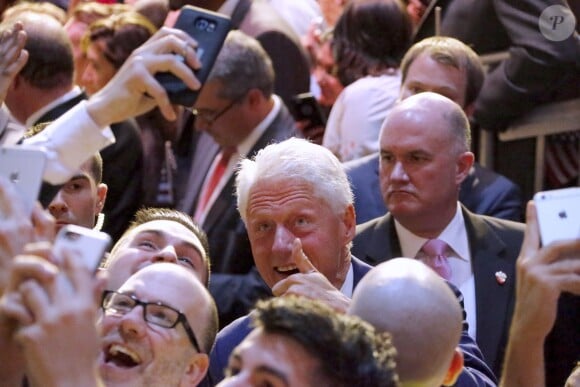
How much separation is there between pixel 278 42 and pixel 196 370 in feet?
11.1

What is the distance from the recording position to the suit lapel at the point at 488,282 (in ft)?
17.7

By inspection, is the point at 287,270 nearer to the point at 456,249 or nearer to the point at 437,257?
the point at 437,257

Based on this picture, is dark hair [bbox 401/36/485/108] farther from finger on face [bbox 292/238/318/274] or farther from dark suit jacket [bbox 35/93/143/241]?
finger on face [bbox 292/238/318/274]

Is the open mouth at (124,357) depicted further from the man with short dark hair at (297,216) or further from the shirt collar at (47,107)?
the shirt collar at (47,107)

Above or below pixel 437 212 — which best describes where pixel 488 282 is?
below

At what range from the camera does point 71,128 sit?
4152mm

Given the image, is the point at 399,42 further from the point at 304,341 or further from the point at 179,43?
the point at 304,341

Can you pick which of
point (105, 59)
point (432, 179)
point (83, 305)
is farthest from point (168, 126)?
point (83, 305)

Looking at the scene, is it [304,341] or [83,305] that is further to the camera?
[304,341]

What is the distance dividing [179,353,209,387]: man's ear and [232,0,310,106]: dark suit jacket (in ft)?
11.0

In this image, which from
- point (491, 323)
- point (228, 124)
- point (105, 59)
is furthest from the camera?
point (105, 59)

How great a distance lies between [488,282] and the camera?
552 centimetres

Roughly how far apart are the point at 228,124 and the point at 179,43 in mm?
2503

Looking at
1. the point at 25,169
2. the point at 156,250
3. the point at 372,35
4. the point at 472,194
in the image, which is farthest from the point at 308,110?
the point at 25,169
